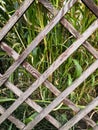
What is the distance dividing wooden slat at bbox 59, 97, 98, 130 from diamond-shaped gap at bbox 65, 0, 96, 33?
43 centimetres

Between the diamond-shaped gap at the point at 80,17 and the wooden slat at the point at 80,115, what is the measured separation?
17.1 inches

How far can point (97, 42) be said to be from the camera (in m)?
1.85

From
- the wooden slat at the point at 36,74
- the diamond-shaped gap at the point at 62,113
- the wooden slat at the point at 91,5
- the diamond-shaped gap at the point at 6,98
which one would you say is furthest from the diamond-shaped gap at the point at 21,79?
the wooden slat at the point at 91,5

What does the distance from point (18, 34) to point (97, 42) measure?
1.55 feet

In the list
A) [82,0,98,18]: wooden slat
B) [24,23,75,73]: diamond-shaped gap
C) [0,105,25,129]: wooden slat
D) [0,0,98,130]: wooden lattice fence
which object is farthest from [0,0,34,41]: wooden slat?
[0,105,25,129]: wooden slat

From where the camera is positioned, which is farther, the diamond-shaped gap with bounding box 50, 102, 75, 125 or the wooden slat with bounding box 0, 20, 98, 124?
the diamond-shaped gap with bounding box 50, 102, 75, 125

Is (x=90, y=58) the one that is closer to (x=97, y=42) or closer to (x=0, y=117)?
(x=97, y=42)

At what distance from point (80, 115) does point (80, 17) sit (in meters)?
0.59

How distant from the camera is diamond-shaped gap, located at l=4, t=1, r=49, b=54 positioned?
5.57ft

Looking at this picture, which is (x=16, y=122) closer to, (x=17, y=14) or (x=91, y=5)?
(x=17, y=14)

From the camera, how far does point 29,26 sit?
5.82ft

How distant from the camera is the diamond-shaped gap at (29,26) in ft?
5.57

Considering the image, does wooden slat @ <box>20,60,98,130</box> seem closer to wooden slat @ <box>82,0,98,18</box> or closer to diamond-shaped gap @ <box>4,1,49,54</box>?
wooden slat @ <box>82,0,98,18</box>

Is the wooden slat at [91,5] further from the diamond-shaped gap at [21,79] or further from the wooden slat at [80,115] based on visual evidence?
the diamond-shaped gap at [21,79]
